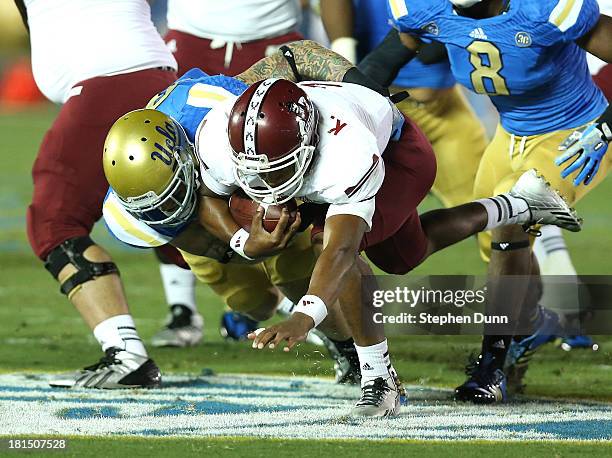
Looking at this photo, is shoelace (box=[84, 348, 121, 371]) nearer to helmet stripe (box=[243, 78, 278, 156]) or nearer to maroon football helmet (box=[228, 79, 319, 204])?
maroon football helmet (box=[228, 79, 319, 204])

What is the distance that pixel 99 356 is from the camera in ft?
18.5

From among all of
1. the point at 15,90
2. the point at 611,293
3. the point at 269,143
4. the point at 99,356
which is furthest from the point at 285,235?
the point at 15,90

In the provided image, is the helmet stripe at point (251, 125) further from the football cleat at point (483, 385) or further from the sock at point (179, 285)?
the sock at point (179, 285)

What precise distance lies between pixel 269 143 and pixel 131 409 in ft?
3.63

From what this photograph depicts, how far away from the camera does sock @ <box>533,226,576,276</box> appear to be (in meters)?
6.11

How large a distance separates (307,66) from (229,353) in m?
1.60

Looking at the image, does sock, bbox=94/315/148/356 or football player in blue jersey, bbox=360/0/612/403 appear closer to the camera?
football player in blue jersey, bbox=360/0/612/403

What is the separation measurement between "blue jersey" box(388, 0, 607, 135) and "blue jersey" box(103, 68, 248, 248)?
3.05ft

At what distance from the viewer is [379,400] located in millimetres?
4289

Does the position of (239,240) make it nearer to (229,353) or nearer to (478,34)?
(478,34)

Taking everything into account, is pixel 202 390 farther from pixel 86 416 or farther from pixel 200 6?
pixel 200 6

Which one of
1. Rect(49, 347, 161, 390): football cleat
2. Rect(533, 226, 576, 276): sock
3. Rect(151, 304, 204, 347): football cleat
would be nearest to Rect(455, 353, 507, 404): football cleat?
Rect(49, 347, 161, 390): football cleat

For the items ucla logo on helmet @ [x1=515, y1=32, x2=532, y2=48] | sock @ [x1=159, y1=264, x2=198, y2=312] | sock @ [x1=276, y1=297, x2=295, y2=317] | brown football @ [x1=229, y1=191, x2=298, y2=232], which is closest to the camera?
brown football @ [x1=229, y1=191, x2=298, y2=232]

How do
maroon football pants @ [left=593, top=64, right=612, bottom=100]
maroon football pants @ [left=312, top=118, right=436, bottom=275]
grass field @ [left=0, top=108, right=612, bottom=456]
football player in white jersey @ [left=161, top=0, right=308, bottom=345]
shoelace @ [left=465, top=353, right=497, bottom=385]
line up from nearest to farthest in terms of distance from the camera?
grass field @ [left=0, top=108, right=612, bottom=456] → maroon football pants @ [left=312, top=118, right=436, bottom=275] → shoelace @ [left=465, top=353, right=497, bottom=385] → maroon football pants @ [left=593, top=64, right=612, bottom=100] → football player in white jersey @ [left=161, top=0, right=308, bottom=345]
